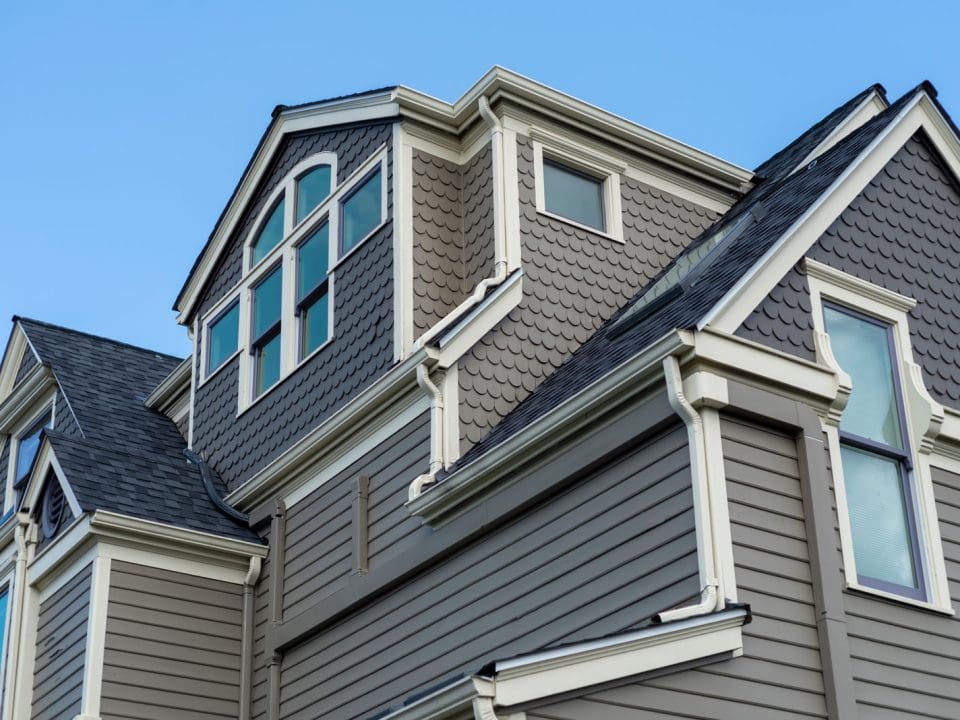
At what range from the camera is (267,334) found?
16.1 meters

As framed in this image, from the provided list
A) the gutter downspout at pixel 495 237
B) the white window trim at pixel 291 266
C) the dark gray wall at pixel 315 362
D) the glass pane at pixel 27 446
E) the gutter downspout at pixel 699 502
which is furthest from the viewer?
the glass pane at pixel 27 446

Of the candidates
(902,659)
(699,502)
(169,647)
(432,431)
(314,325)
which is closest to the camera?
(699,502)

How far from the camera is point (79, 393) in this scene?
18094 millimetres

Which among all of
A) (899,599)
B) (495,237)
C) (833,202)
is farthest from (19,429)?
(899,599)

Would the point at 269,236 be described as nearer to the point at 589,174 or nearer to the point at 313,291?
the point at 313,291

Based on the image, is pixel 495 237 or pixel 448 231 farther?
pixel 448 231

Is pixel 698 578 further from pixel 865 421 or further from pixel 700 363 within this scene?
pixel 865 421

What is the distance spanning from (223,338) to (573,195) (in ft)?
15.4

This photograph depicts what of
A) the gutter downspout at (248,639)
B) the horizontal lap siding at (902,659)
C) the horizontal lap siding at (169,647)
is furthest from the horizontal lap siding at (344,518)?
the horizontal lap siding at (902,659)

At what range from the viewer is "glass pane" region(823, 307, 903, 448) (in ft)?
37.0

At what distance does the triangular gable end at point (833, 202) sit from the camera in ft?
35.0

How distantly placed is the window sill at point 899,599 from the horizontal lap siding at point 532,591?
4.16 feet

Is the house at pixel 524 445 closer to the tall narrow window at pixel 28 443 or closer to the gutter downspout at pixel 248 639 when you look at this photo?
the gutter downspout at pixel 248 639

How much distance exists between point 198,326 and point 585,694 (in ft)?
32.5
